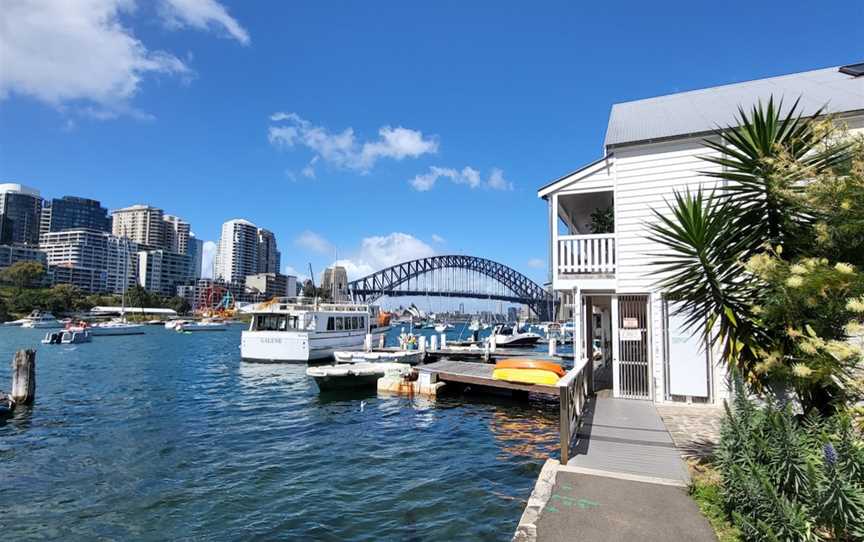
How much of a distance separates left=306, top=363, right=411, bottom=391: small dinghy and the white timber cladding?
9581mm

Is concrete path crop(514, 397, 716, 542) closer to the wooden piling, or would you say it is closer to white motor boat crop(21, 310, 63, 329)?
the wooden piling

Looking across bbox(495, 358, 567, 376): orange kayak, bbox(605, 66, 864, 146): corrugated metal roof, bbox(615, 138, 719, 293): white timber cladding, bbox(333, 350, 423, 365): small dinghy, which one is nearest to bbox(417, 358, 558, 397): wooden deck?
bbox(495, 358, 567, 376): orange kayak

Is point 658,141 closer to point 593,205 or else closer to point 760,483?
point 593,205

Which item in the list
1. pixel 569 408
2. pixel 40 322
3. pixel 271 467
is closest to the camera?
pixel 569 408

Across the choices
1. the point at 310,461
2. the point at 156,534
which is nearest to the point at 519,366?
the point at 310,461

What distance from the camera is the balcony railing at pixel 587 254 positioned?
1174 cm

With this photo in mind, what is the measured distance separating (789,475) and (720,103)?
11.2 metres

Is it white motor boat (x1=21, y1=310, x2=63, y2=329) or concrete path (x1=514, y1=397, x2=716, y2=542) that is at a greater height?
concrete path (x1=514, y1=397, x2=716, y2=542)

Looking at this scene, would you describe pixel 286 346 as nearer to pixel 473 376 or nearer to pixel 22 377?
pixel 22 377

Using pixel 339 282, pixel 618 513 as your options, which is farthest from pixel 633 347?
pixel 339 282

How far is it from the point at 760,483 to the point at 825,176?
3451 millimetres

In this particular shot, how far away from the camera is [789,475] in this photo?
4.39 m

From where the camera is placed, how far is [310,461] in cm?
998

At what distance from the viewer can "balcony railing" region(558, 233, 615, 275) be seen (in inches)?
462
